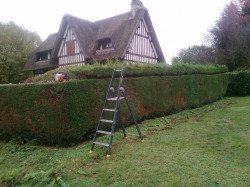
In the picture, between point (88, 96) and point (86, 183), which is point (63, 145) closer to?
point (88, 96)

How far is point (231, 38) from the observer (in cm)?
2372

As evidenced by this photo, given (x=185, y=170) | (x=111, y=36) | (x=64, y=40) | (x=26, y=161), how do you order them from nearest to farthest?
(x=185, y=170)
(x=26, y=161)
(x=111, y=36)
(x=64, y=40)

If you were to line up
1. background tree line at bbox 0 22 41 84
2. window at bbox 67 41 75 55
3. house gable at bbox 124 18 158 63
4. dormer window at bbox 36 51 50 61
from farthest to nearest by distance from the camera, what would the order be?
1. background tree line at bbox 0 22 41 84
2. dormer window at bbox 36 51 50 61
3. window at bbox 67 41 75 55
4. house gable at bbox 124 18 158 63

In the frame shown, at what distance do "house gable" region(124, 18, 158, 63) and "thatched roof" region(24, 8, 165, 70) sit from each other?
1.44 feet

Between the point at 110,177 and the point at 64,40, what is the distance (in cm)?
1625

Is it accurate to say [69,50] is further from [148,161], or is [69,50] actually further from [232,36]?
[232,36]

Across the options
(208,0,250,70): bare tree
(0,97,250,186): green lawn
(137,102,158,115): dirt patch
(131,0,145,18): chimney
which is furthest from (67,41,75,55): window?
(208,0,250,70): bare tree

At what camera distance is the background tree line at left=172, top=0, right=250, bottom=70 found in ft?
76.1

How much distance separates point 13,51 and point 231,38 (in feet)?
89.4

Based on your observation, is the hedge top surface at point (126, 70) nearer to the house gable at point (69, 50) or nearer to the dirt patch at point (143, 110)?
the dirt patch at point (143, 110)

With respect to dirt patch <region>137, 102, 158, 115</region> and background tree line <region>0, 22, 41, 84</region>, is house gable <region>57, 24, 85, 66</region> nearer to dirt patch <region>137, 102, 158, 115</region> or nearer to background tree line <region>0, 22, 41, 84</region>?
dirt patch <region>137, 102, 158, 115</region>

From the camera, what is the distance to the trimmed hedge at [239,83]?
17.4 metres

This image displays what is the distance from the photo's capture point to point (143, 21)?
675 inches

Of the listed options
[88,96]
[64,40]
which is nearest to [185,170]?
[88,96]
